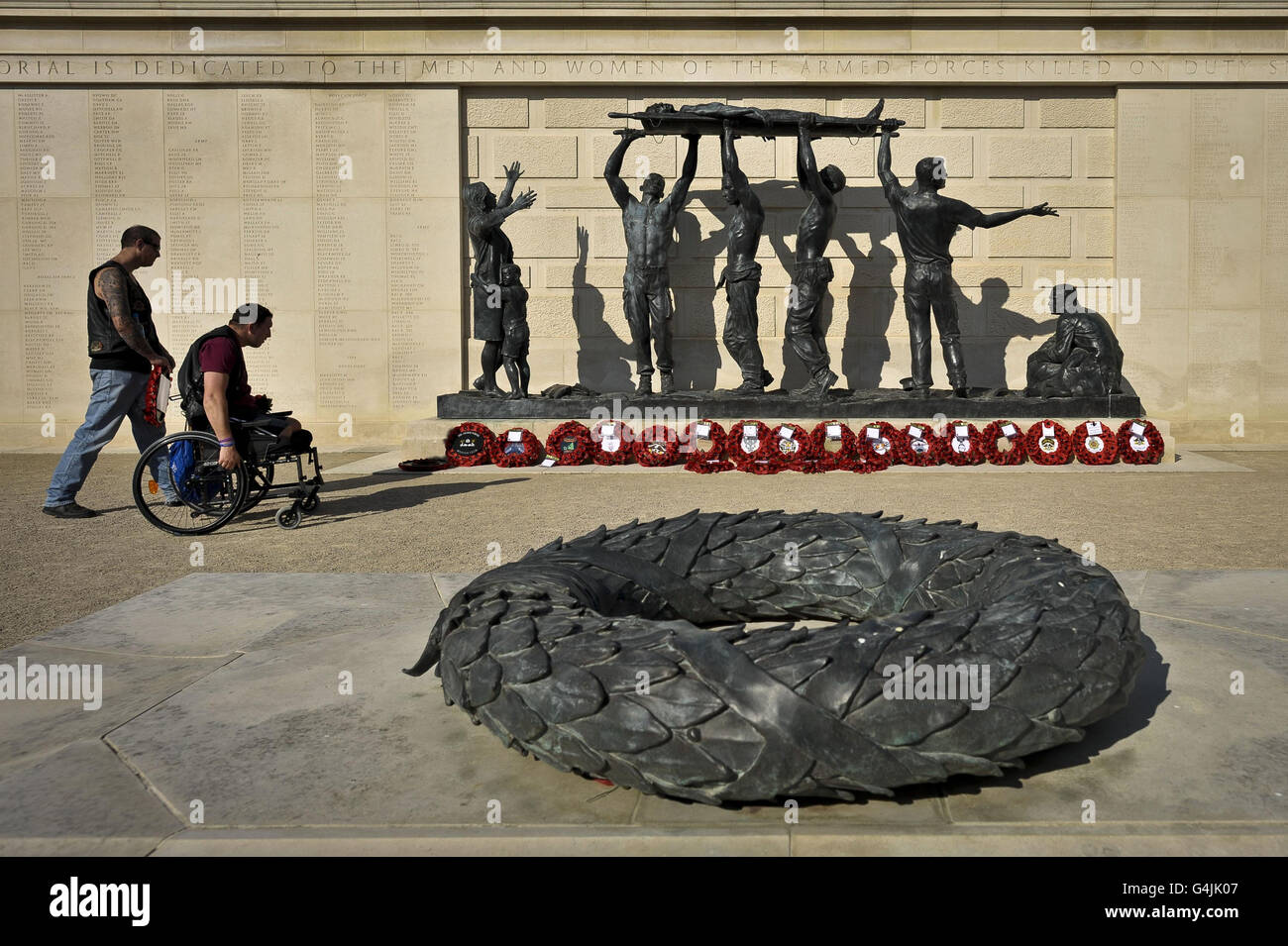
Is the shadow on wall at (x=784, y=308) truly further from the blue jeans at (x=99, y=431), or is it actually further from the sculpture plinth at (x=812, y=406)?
the blue jeans at (x=99, y=431)

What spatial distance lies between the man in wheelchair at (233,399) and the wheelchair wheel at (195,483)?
16 centimetres

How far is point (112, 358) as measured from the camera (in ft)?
24.5

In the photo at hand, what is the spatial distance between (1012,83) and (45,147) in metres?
12.9

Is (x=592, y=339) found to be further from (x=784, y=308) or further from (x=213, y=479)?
(x=213, y=479)

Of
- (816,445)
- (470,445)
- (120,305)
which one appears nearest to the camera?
(120,305)

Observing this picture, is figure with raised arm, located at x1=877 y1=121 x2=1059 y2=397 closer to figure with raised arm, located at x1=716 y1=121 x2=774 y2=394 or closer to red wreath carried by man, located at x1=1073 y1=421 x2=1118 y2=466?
red wreath carried by man, located at x1=1073 y1=421 x2=1118 y2=466

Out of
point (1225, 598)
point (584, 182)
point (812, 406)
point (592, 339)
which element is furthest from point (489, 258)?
point (1225, 598)

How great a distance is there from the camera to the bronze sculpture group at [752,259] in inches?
454

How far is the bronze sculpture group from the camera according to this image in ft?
37.9

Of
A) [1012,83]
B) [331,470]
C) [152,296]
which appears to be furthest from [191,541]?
[1012,83]

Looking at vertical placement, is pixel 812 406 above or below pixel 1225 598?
above

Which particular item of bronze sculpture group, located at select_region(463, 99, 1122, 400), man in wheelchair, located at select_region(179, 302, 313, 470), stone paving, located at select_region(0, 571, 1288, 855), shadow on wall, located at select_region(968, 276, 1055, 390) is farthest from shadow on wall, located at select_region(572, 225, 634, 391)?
stone paving, located at select_region(0, 571, 1288, 855)

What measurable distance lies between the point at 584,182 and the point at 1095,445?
7.47 m

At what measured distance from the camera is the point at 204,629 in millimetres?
4004
